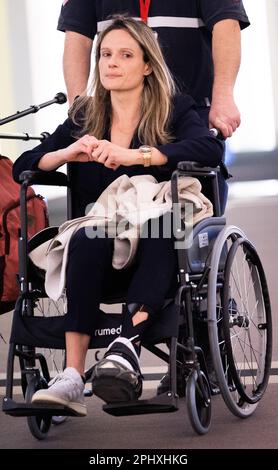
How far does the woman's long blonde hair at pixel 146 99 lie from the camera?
3127mm

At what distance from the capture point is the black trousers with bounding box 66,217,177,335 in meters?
2.85

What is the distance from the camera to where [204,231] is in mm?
3076

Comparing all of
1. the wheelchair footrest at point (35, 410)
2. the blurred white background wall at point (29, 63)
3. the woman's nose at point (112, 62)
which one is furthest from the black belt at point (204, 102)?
the blurred white background wall at point (29, 63)

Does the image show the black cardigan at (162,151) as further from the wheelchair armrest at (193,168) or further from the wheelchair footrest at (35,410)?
the wheelchair footrest at (35,410)

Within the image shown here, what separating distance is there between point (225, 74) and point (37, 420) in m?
1.07

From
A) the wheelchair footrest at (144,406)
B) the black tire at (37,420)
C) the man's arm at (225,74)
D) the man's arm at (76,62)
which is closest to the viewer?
the wheelchair footrest at (144,406)

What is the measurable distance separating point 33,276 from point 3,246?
0.35m

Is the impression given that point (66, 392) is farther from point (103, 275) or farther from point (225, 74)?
point (225, 74)

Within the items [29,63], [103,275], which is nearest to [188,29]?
[103,275]

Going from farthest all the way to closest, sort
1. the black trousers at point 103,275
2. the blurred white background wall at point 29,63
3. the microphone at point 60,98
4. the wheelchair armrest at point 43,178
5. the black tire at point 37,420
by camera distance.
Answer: the blurred white background wall at point 29,63
the microphone at point 60,98
the wheelchair armrest at point 43,178
the black tire at point 37,420
the black trousers at point 103,275

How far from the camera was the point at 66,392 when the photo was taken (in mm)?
2768

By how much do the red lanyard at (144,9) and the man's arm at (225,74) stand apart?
0.20 metres

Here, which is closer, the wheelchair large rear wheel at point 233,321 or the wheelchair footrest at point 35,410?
the wheelchair footrest at point 35,410

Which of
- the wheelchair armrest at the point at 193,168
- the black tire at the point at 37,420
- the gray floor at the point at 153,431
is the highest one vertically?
the wheelchair armrest at the point at 193,168
